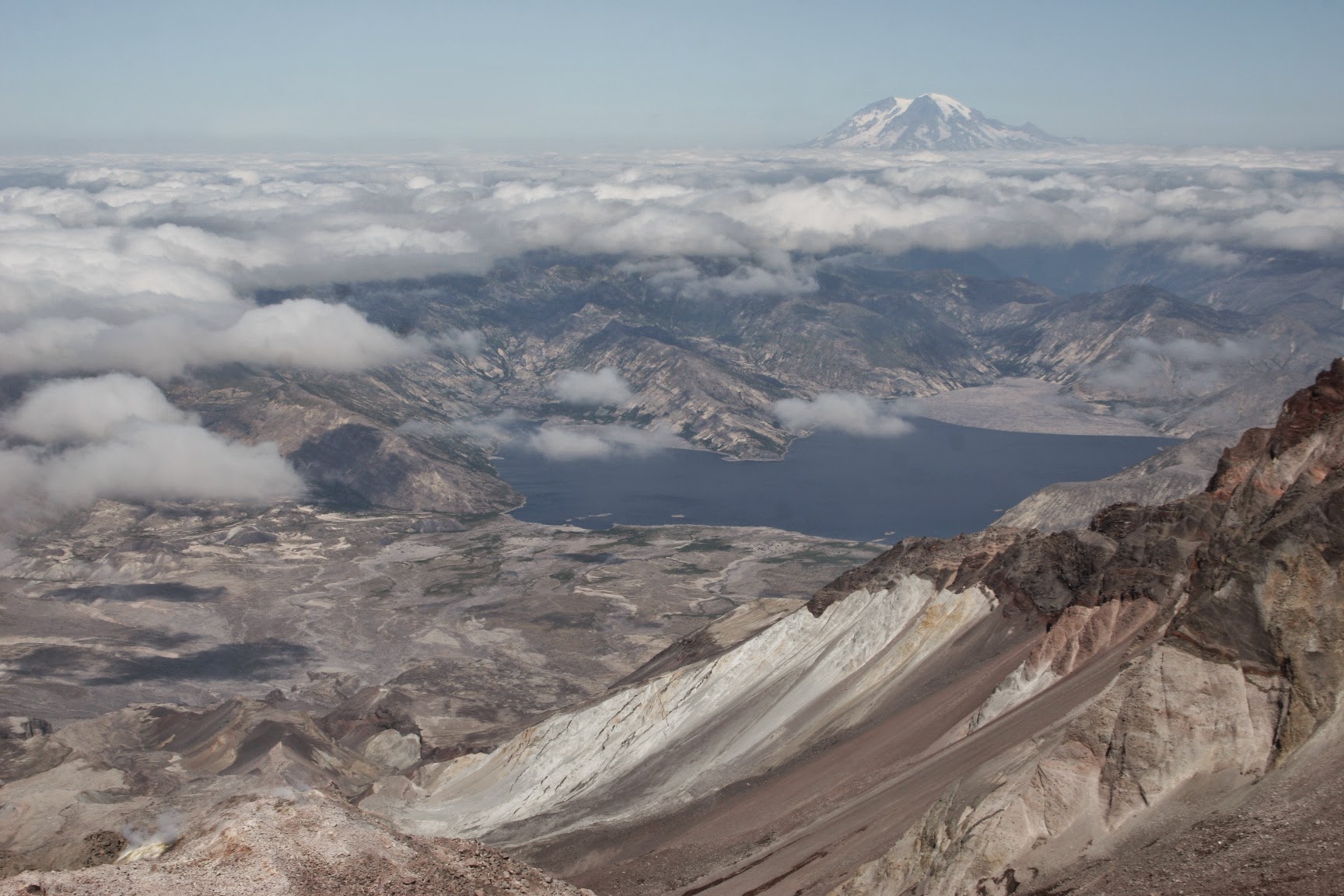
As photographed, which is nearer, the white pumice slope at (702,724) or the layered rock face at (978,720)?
the layered rock face at (978,720)

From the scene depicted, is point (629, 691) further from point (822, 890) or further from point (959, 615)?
point (822, 890)

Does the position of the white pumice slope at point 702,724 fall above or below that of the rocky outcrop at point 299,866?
below

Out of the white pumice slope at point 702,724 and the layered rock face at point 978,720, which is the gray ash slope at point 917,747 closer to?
the layered rock face at point 978,720

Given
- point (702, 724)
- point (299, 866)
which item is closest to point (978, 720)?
point (702, 724)

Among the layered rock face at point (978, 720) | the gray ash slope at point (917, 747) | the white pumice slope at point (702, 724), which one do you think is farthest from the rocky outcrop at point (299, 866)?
the white pumice slope at point (702, 724)

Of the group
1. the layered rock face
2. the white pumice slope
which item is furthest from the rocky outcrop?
the white pumice slope

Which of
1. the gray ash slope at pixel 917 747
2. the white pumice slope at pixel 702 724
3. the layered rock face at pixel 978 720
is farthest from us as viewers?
the white pumice slope at pixel 702 724

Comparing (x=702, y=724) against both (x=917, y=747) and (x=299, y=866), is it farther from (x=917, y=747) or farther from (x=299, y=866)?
(x=299, y=866)

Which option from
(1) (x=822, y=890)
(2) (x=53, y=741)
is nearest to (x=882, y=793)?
(1) (x=822, y=890)

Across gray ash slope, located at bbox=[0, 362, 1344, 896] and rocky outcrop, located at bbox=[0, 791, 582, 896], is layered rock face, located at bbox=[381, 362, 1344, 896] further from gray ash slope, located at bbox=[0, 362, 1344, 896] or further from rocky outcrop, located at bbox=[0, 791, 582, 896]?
rocky outcrop, located at bbox=[0, 791, 582, 896]
